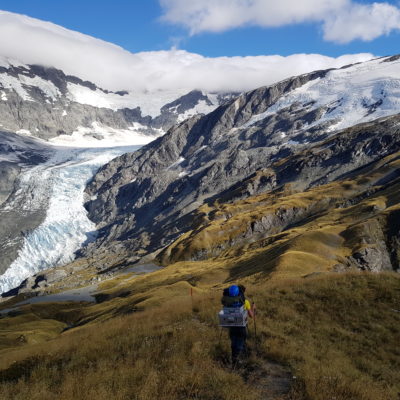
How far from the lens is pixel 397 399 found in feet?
38.3

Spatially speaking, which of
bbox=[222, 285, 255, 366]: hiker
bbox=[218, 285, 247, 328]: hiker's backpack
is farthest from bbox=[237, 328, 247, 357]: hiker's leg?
bbox=[218, 285, 247, 328]: hiker's backpack

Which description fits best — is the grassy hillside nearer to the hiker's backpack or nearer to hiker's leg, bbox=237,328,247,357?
hiker's leg, bbox=237,328,247,357

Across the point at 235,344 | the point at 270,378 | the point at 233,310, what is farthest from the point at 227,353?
the point at 270,378

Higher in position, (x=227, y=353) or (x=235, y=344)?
(x=235, y=344)

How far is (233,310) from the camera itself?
45.8 ft

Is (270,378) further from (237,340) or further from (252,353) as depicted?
(252,353)

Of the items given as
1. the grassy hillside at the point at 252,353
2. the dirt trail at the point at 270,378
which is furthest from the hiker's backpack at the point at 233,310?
the dirt trail at the point at 270,378

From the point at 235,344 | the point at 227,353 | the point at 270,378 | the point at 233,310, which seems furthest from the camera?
the point at 227,353

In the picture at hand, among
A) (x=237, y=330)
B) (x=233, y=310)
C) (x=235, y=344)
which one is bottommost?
(x=235, y=344)

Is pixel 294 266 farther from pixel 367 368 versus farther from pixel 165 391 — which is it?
pixel 165 391

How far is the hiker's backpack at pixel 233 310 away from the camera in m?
13.8

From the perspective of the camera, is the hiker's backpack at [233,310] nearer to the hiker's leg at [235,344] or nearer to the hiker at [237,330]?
the hiker at [237,330]

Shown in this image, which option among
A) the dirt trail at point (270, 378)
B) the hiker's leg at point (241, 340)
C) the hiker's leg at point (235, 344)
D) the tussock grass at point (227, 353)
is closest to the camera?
the tussock grass at point (227, 353)

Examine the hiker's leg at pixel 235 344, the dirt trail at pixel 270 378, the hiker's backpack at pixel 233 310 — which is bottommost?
the dirt trail at pixel 270 378
